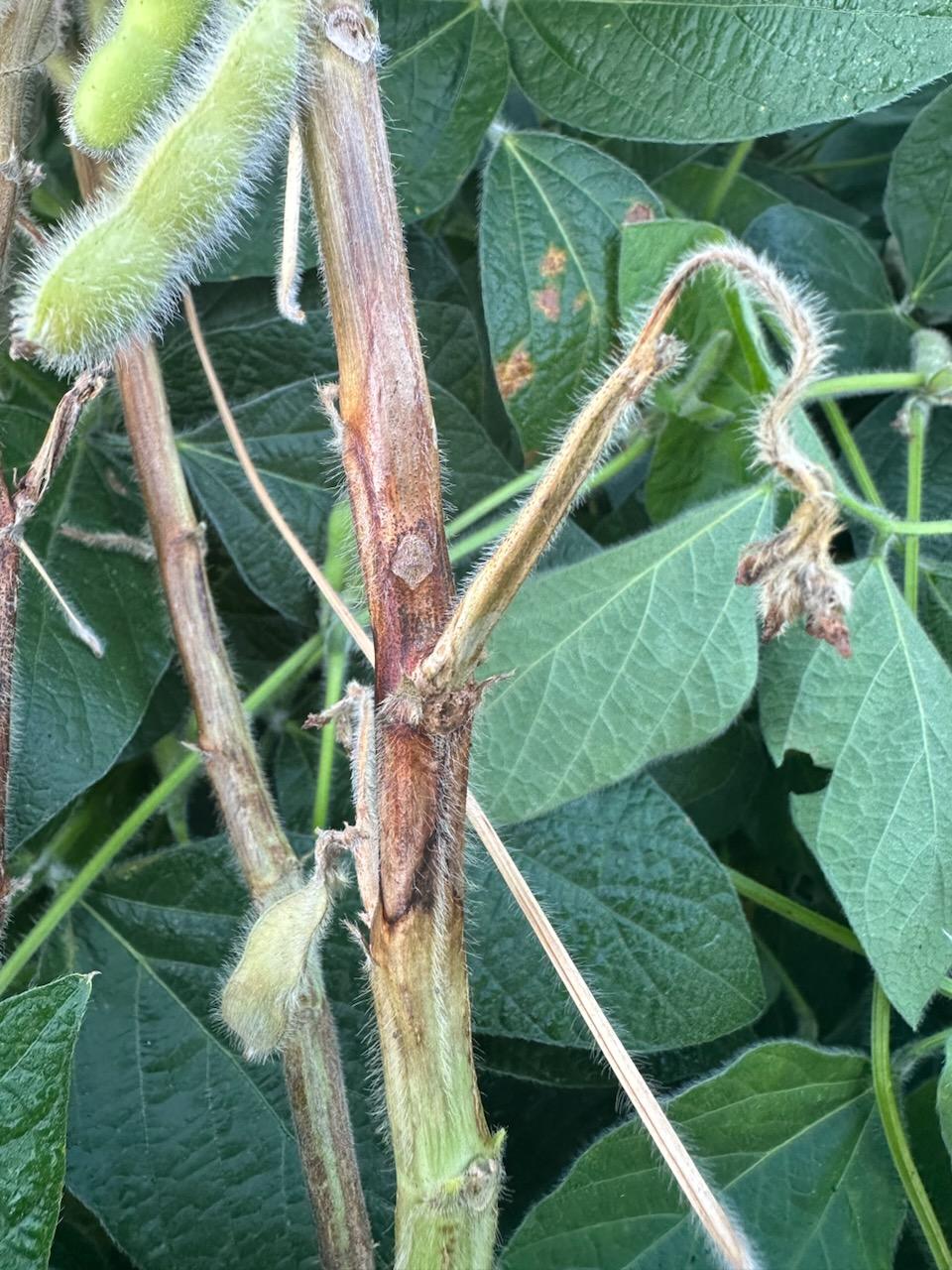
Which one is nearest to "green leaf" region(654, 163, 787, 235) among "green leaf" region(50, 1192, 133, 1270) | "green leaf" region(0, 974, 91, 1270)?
"green leaf" region(0, 974, 91, 1270)

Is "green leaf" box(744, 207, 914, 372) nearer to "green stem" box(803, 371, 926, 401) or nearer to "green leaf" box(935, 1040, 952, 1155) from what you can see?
"green stem" box(803, 371, 926, 401)

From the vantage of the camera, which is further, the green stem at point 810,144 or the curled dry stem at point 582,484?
the green stem at point 810,144

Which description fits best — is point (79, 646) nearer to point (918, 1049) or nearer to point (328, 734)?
point (328, 734)

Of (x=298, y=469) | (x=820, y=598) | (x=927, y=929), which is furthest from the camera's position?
A: (x=298, y=469)

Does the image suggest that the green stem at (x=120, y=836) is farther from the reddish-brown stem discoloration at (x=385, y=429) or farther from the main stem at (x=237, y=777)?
the reddish-brown stem discoloration at (x=385, y=429)

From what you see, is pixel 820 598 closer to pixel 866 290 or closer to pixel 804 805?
pixel 804 805

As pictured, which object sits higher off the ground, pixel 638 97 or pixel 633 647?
pixel 638 97

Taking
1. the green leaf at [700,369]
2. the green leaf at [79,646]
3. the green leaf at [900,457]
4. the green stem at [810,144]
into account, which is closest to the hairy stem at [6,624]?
the green leaf at [79,646]

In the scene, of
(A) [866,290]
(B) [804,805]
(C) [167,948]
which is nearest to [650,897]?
(B) [804,805]
